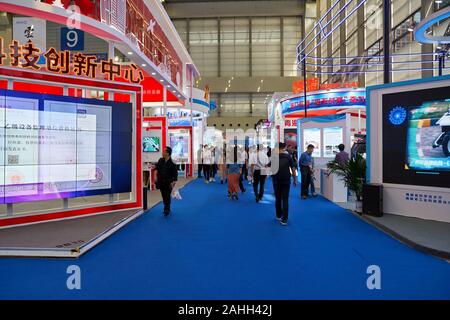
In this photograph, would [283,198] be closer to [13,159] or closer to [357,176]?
[357,176]

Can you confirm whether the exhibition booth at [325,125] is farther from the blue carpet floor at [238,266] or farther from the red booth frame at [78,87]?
the red booth frame at [78,87]

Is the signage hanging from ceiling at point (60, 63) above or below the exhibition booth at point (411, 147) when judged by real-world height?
above

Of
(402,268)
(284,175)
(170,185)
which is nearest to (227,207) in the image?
(170,185)

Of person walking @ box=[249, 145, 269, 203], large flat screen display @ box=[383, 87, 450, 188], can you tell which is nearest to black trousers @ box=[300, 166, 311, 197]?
person walking @ box=[249, 145, 269, 203]

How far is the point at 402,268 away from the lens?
3.60 m

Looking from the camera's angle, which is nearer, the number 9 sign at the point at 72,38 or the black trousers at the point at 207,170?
the number 9 sign at the point at 72,38

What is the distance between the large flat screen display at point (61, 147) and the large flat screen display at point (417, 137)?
5.14m

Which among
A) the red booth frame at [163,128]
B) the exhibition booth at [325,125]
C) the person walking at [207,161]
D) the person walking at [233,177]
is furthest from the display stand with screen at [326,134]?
the red booth frame at [163,128]

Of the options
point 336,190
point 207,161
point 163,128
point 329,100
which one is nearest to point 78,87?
point 163,128

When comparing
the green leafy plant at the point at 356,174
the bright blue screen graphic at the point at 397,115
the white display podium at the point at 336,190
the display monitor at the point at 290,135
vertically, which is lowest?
the white display podium at the point at 336,190

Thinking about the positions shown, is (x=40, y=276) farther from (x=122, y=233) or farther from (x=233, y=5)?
(x=233, y=5)

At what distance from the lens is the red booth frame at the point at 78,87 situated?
5621mm

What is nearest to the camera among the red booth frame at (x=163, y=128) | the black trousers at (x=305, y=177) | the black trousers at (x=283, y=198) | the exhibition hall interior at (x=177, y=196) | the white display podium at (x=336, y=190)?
the exhibition hall interior at (x=177, y=196)

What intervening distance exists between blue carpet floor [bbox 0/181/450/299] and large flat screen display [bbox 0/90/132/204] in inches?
63.4
